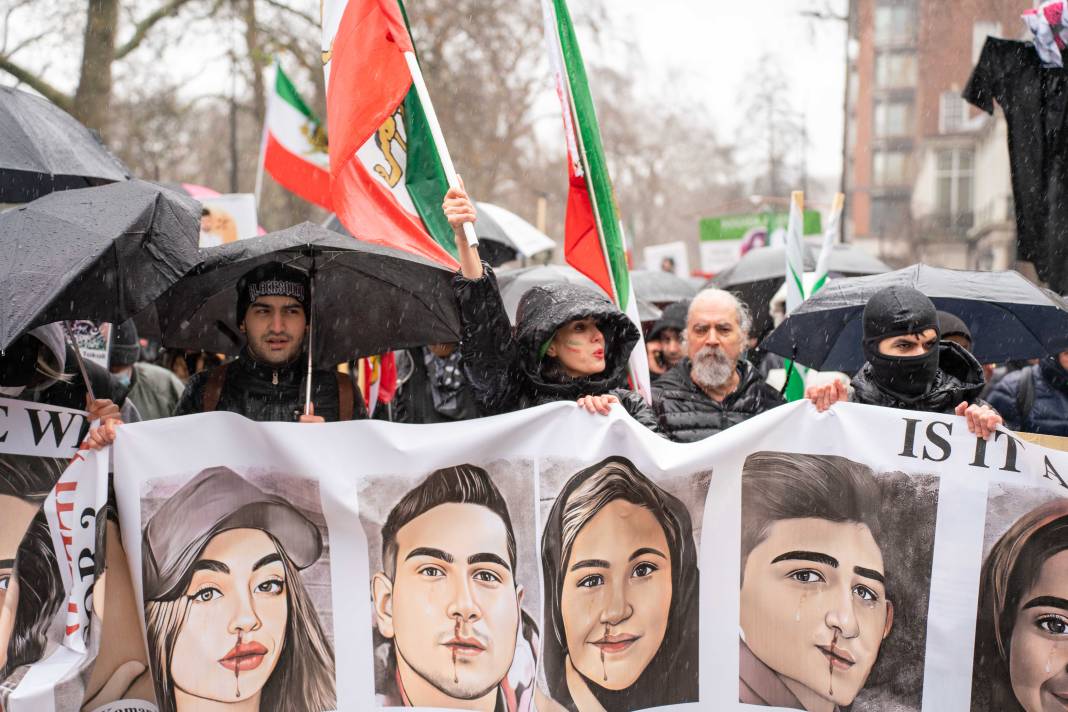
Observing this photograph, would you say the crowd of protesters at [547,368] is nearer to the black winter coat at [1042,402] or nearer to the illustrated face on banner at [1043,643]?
the illustrated face on banner at [1043,643]

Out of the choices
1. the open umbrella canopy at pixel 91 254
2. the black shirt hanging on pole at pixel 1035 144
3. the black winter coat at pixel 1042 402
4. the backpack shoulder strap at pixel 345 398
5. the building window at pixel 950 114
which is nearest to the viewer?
the open umbrella canopy at pixel 91 254

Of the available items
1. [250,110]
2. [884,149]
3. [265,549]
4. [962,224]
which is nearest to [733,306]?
[265,549]

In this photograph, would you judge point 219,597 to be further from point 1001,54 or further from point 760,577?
point 1001,54

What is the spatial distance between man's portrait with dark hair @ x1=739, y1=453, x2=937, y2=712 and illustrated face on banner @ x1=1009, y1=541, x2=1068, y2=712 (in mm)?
265

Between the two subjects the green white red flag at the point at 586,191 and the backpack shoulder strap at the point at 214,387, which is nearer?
the backpack shoulder strap at the point at 214,387

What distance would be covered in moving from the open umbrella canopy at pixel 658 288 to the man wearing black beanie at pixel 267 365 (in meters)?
4.41

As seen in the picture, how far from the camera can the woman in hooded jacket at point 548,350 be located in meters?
3.74

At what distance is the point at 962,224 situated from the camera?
5350cm

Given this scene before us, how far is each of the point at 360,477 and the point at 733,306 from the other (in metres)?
1.56

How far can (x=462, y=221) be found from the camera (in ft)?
11.6

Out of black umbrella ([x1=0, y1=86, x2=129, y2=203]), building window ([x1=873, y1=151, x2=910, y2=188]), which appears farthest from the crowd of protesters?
building window ([x1=873, y1=151, x2=910, y2=188])

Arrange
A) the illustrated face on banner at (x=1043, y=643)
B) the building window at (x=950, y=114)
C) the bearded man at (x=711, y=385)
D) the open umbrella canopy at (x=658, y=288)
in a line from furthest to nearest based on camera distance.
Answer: the building window at (x=950, y=114) < the open umbrella canopy at (x=658, y=288) < the bearded man at (x=711, y=385) < the illustrated face on banner at (x=1043, y=643)

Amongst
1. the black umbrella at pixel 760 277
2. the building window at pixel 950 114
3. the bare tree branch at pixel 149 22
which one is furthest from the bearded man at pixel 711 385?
the building window at pixel 950 114

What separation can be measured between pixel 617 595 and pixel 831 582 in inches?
24.8
